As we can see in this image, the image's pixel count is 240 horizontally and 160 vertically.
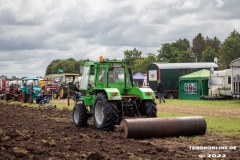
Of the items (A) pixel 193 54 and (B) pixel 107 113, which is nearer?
(B) pixel 107 113

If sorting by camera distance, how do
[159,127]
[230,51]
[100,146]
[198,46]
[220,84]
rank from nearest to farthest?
[100,146] < [159,127] < [220,84] < [230,51] < [198,46]

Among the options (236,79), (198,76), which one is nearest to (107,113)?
(236,79)

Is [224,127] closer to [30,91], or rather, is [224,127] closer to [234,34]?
[30,91]

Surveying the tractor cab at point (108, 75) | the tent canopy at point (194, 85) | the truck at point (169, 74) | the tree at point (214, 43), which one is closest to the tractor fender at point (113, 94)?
the tractor cab at point (108, 75)

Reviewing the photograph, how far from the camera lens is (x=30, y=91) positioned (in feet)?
107

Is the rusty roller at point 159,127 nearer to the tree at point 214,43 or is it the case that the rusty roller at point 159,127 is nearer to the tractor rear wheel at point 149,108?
the tractor rear wheel at point 149,108

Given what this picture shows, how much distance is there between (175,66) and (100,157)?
103 ft

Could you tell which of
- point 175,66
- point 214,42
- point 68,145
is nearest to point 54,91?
point 175,66

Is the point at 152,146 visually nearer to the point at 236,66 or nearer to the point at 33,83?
the point at 236,66

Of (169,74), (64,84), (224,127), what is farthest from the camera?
(64,84)

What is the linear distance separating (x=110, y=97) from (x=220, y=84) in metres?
21.3

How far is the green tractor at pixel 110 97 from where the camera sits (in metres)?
13.8

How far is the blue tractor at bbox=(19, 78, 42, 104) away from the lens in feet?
110

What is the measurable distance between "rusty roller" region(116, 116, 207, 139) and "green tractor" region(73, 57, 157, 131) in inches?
49.9
